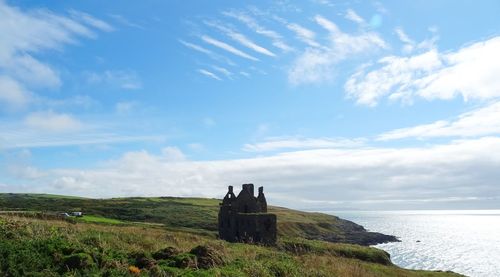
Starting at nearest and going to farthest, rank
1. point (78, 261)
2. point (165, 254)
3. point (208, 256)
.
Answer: point (78, 261)
point (208, 256)
point (165, 254)

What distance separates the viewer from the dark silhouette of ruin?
46000mm

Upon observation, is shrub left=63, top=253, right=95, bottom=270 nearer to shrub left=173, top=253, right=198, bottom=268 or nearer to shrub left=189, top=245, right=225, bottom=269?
shrub left=173, top=253, right=198, bottom=268

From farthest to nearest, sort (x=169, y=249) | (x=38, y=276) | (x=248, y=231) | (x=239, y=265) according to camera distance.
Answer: (x=248, y=231) → (x=169, y=249) → (x=239, y=265) → (x=38, y=276)

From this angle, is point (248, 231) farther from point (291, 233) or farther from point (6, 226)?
point (291, 233)

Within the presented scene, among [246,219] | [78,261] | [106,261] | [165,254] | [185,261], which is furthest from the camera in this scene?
[246,219]

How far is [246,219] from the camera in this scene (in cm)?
4772

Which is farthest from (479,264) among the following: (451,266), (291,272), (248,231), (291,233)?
(291,272)

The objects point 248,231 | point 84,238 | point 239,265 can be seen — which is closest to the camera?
point 239,265

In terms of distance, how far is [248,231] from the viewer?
155ft

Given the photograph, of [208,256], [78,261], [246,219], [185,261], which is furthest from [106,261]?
[246,219]

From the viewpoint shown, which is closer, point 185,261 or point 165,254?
point 185,261

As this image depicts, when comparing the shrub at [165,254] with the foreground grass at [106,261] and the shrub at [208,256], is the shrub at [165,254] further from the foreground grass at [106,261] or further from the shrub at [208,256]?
the shrub at [208,256]

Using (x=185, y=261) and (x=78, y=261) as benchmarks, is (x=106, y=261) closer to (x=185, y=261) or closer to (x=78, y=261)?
(x=78, y=261)

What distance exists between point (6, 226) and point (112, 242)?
11.7 ft
